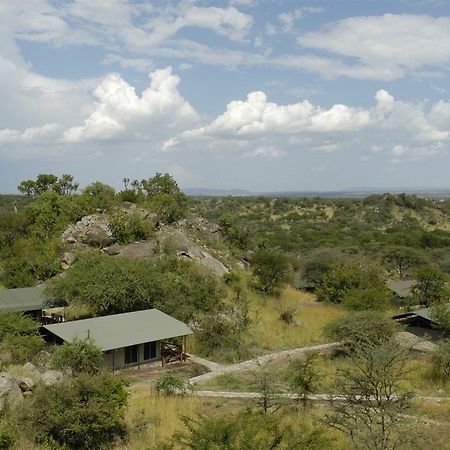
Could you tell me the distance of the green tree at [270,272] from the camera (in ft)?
145

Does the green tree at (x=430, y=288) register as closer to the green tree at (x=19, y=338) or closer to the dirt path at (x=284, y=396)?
the dirt path at (x=284, y=396)

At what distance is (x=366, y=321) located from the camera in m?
28.5

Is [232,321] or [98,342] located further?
[232,321]

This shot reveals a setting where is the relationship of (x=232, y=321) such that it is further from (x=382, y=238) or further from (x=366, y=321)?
(x=382, y=238)

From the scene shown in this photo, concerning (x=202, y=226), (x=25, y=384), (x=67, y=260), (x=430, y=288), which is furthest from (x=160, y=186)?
(x=25, y=384)

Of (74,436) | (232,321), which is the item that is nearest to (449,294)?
(232,321)

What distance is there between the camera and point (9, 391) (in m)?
17.9

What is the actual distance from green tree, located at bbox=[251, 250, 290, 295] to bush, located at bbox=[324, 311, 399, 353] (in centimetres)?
1453

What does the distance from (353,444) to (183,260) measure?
79.6 feet

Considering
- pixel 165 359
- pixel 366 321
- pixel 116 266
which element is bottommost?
pixel 165 359

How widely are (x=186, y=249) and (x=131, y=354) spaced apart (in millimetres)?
17446

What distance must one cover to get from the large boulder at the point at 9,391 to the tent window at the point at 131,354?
27.9ft

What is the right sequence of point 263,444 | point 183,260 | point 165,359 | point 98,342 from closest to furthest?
1. point 263,444
2. point 98,342
3. point 165,359
4. point 183,260

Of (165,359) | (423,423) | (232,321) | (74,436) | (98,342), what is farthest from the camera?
(232,321)
